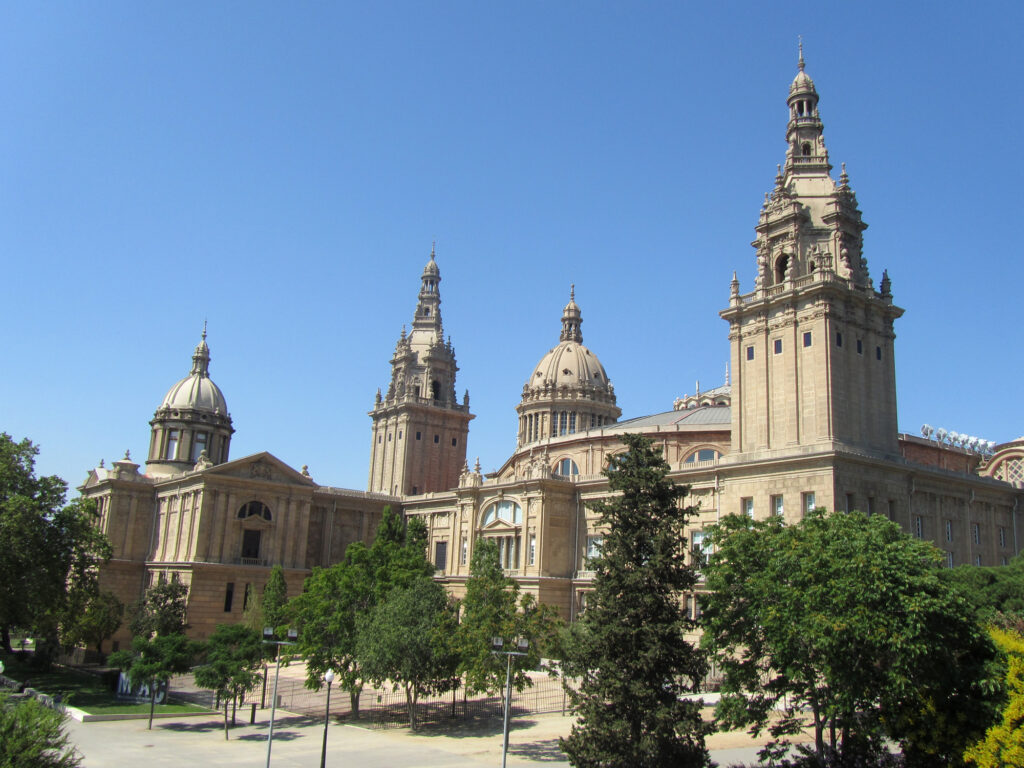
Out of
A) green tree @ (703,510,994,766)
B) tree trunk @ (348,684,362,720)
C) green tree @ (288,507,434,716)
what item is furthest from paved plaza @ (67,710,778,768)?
green tree @ (703,510,994,766)

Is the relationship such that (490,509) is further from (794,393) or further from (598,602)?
(598,602)

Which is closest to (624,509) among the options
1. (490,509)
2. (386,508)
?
(490,509)

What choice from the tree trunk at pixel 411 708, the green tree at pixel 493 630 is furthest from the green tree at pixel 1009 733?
the tree trunk at pixel 411 708

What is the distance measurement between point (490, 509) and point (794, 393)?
1100 inches

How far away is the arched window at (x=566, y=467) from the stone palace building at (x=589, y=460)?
11.8 inches

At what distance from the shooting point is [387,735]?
133 feet

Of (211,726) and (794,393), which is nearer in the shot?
(211,726)

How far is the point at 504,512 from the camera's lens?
7075 centimetres

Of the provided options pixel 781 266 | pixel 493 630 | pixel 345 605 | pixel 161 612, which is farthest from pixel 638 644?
pixel 161 612

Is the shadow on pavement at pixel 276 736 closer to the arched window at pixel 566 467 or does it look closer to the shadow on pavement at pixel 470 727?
the shadow on pavement at pixel 470 727

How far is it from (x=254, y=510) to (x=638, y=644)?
52623mm

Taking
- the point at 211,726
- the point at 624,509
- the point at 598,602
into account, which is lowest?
the point at 211,726

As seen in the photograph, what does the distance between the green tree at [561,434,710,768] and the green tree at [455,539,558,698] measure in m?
6.80

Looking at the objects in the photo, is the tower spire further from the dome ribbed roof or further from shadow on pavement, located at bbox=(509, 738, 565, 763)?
shadow on pavement, located at bbox=(509, 738, 565, 763)
